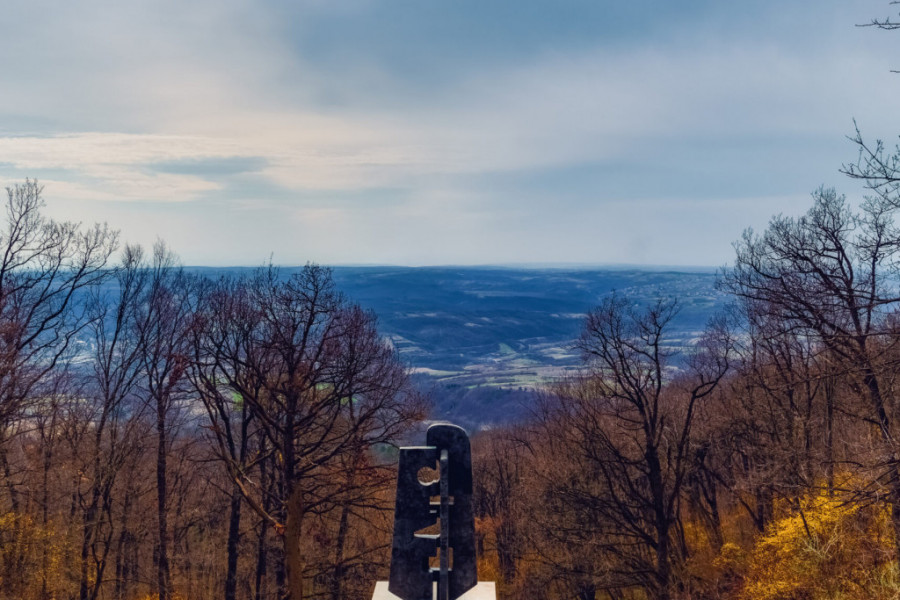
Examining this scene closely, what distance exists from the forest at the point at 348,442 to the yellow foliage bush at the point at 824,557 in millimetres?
75

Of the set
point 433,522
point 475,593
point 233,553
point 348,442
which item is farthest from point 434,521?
point 233,553

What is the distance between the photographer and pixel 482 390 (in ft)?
546

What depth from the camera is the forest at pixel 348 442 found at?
1622 cm

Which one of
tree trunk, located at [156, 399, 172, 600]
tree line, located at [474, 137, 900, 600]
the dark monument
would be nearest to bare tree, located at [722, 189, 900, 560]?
tree line, located at [474, 137, 900, 600]

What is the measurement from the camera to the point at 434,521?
11758 millimetres

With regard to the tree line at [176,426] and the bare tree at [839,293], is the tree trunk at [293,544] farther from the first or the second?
the bare tree at [839,293]

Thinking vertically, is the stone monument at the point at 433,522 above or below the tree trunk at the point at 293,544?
above

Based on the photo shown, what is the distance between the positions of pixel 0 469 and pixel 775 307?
25.1m

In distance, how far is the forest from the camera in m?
16.2

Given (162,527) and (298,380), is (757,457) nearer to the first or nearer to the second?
(298,380)

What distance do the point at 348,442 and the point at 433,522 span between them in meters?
7.81

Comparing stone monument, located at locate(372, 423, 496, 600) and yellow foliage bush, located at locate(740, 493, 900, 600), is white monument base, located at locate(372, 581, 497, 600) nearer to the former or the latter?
stone monument, located at locate(372, 423, 496, 600)

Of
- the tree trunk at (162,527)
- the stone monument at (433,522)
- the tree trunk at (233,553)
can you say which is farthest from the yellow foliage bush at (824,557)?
the tree trunk at (162,527)

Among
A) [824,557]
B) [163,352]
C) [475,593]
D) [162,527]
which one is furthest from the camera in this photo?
[163,352]
